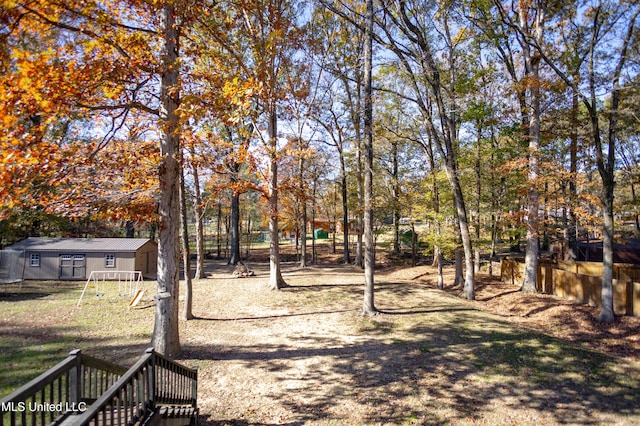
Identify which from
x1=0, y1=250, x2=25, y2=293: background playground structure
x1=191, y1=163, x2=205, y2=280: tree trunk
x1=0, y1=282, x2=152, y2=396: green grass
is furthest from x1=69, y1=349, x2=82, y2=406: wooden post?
x1=0, y1=250, x2=25, y2=293: background playground structure

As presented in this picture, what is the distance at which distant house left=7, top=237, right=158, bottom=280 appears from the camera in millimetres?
19266

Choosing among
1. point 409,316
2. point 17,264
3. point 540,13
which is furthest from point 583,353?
point 17,264

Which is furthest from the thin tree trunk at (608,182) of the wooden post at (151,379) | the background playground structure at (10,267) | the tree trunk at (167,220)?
the background playground structure at (10,267)

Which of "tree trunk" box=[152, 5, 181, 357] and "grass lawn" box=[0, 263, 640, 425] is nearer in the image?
"grass lawn" box=[0, 263, 640, 425]

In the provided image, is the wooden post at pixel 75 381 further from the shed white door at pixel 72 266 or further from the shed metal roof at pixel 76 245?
the shed white door at pixel 72 266

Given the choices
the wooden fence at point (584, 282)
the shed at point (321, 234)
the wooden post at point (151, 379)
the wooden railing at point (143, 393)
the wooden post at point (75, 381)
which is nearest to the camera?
the wooden railing at point (143, 393)

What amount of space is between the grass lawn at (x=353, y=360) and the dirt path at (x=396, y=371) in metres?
0.03

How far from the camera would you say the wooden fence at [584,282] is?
422 inches

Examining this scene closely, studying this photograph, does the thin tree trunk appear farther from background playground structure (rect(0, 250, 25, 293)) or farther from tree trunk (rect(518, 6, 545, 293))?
background playground structure (rect(0, 250, 25, 293))

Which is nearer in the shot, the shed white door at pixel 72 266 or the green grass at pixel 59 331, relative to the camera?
the green grass at pixel 59 331

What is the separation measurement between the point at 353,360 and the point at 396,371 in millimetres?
999

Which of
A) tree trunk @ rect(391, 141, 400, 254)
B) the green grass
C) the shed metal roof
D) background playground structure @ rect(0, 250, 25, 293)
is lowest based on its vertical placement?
the green grass

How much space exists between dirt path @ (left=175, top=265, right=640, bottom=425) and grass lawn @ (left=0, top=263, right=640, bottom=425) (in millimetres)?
29

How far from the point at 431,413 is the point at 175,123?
7.03 metres
